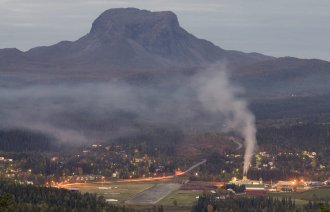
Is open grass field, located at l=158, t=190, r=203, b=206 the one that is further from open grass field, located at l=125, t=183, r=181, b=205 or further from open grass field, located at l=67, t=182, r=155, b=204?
open grass field, located at l=67, t=182, r=155, b=204

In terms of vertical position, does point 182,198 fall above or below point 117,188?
below

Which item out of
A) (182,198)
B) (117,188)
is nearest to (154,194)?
(182,198)

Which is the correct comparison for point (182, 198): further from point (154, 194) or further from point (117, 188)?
point (117, 188)

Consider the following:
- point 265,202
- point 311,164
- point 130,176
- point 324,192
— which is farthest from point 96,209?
point 311,164

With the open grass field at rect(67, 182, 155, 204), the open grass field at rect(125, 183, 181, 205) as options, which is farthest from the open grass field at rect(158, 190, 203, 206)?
the open grass field at rect(67, 182, 155, 204)

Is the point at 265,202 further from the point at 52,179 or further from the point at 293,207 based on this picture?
the point at 52,179

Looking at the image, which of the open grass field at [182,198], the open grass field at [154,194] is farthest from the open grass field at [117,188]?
the open grass field at [182,198]

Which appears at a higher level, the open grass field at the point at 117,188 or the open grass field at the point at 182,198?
the open grass field at the point at 117,188

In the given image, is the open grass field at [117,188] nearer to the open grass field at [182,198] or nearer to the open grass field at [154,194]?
the open grass field at [154,194]
